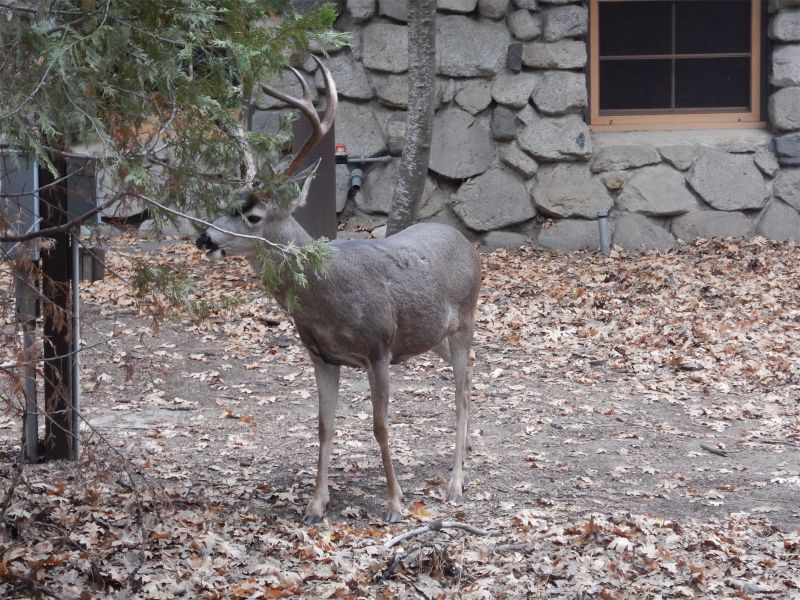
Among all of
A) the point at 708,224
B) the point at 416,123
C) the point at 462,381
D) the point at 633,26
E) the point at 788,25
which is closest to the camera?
the point at 462,381

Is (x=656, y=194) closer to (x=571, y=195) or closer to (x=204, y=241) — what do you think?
(x=571, y=195)

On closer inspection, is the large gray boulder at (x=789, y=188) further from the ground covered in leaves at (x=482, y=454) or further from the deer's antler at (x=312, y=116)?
the deer's antler at (x=312, y=116)

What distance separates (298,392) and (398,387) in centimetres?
80

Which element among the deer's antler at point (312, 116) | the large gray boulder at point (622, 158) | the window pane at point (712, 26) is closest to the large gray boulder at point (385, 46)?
the large gray boulder at point (622, 158)

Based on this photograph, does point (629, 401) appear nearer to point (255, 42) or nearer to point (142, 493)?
point (142, 493)

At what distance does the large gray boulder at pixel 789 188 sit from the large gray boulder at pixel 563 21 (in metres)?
3.03

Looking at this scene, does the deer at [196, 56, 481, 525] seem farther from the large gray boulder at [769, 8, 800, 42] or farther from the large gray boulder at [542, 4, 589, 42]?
the large gray boulder at [769, 8, 800, 42]

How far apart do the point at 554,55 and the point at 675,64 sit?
75.9 inches

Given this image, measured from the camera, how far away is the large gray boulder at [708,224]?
42.4 ft

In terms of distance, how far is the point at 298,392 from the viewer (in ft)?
27.7

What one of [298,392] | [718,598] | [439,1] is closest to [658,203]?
[439,1]

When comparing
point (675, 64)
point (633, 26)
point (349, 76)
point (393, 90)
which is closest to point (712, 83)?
point (675, 64)

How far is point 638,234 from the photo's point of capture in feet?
42.0

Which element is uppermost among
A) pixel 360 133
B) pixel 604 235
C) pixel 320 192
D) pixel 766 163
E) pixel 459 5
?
pixel 459 5
